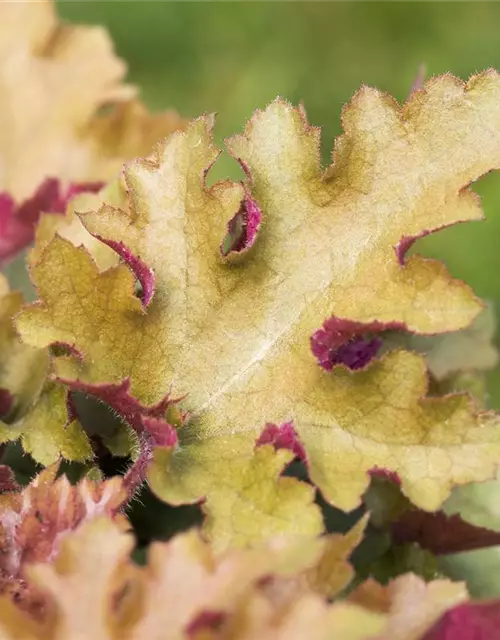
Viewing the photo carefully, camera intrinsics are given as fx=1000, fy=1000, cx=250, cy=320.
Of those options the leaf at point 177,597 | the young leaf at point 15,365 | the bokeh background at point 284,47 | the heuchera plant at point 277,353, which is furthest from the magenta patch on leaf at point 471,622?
the bokeh background at point 284,47

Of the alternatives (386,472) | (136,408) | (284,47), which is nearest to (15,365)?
(136,408)

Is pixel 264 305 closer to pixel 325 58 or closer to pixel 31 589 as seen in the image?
pixel 31 589

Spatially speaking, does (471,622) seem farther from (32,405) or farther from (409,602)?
(32,405)

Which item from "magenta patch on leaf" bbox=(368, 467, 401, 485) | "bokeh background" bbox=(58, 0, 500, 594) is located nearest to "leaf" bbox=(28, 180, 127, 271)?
"magenta patch on leaf" bbox=(368, 467, 401, 485)

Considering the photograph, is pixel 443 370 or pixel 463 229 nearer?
pixel 443 370

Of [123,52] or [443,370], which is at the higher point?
[123,52]

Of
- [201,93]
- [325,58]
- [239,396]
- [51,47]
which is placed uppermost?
[325,58]

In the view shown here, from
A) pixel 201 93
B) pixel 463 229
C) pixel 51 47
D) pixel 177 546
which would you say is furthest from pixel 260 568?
pixel 201 93

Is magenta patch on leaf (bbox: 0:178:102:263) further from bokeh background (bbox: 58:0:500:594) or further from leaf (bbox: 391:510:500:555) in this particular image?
bokeh background (bbox: 58:0:500:594)
